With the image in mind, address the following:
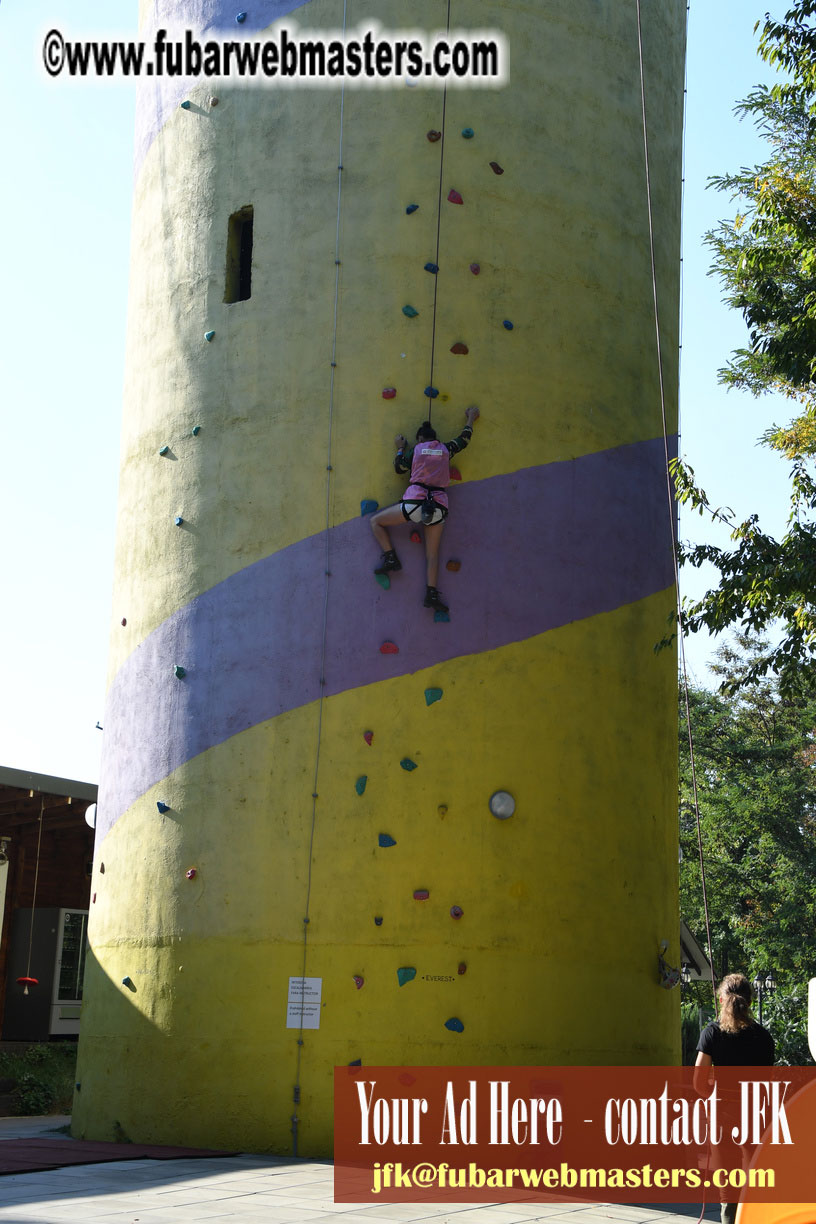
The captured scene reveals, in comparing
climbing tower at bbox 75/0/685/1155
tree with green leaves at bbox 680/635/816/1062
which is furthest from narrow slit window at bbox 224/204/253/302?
tree with green leaves at bbox 680/635/816/1062

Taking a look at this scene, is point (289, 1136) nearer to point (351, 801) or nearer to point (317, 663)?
point (351, 801)

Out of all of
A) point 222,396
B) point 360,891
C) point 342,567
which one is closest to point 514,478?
point 342,567

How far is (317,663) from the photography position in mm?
12094

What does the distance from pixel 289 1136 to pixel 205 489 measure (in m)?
5.95

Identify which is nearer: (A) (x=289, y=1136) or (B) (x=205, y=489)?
(A) (x=289, y=1136)

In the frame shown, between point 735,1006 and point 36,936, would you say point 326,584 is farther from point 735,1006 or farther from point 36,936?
point 36,936

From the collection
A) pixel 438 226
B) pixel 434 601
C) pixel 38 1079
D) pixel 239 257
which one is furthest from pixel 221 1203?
pixel 38 1079

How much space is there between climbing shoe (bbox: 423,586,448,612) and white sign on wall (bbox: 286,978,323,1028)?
11.1 ft

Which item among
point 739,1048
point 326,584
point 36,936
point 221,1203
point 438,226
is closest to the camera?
point 739,1048

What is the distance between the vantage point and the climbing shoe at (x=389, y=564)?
39.5 feet

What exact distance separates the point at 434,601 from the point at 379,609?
511 millimetres

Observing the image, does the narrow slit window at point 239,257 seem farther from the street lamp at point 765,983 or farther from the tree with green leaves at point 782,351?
the street lamp at point 765,983

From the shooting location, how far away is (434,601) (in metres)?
12.0

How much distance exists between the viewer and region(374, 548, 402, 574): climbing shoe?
1205 centimetres
